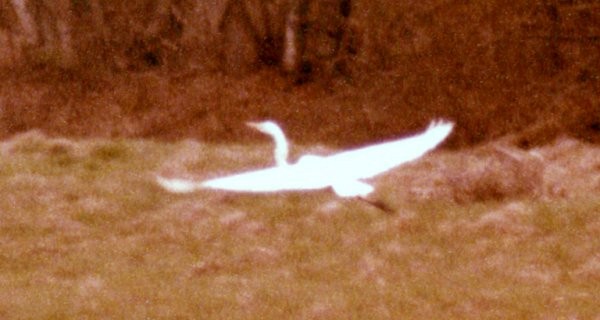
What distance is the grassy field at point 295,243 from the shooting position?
788cm

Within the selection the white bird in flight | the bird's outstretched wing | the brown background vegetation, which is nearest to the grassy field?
the bird's outstretched wing

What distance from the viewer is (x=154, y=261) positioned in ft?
30.9

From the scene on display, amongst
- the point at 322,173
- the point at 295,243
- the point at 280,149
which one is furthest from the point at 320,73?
the point at 322,173

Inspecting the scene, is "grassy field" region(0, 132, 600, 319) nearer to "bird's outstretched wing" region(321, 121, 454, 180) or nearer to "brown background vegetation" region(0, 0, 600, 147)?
"bird's outstretched wing" region(321, 121, 454, 180)

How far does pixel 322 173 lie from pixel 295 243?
5.00 metres

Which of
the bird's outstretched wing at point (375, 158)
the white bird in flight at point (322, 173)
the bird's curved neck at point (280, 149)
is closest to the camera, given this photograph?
the white bird in flight at point (322, 173)

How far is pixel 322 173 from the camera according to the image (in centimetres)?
469

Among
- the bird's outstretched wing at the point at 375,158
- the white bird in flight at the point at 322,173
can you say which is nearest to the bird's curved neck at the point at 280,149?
the white bird in flight at the point at 322,173

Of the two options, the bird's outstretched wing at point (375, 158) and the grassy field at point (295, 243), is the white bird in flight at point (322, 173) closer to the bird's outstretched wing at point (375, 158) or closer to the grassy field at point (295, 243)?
the bird's outstretched wing at point (375, 158)

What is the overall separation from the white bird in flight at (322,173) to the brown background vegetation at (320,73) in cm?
1091

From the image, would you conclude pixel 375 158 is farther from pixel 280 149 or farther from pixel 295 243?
pixel 295 243

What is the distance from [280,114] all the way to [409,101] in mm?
2967

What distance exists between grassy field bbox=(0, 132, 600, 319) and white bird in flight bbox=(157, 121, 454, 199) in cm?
256

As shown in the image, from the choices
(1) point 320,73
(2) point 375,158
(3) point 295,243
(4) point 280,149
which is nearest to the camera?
(2) point 375,158
